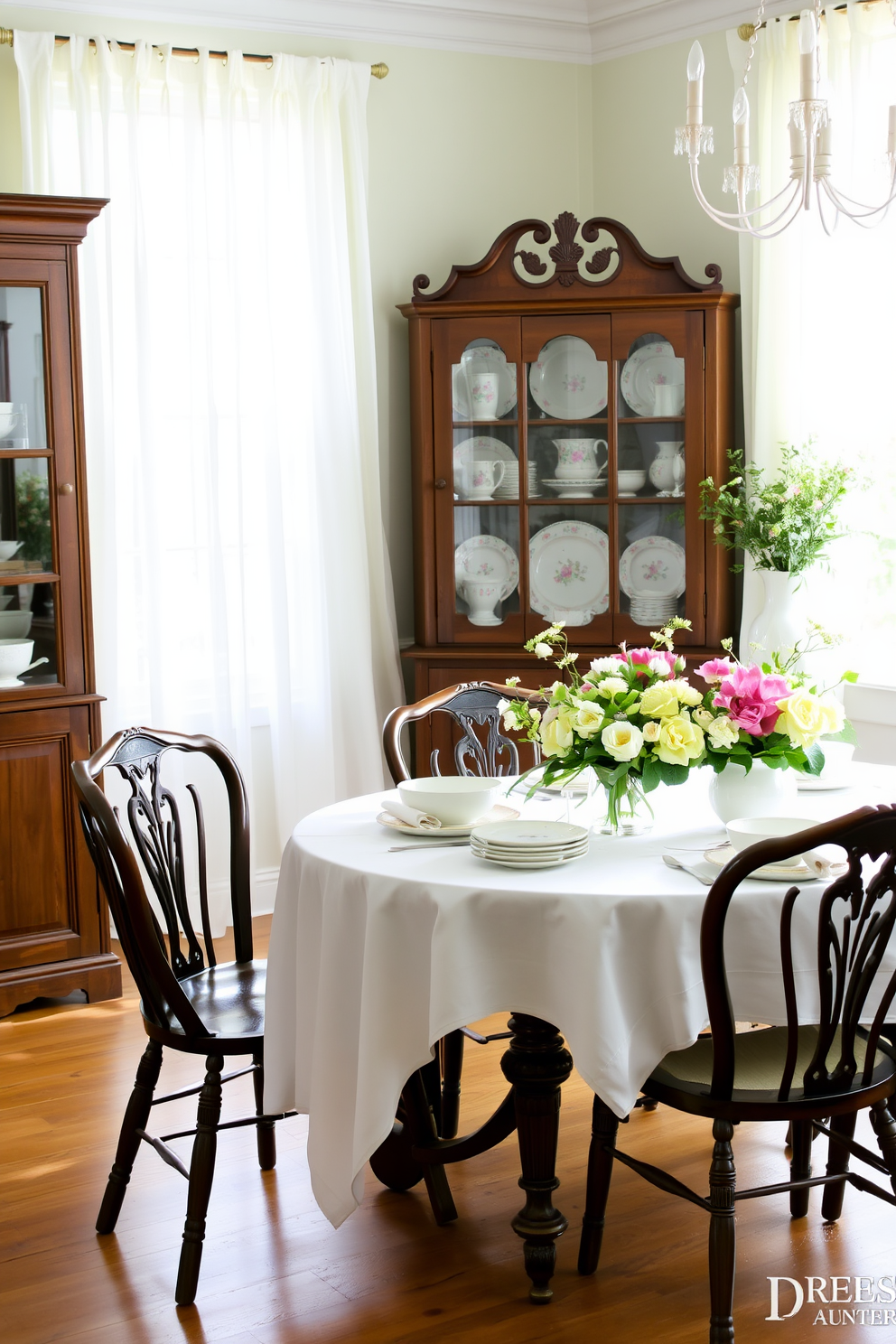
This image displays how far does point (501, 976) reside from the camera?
210 centimetres

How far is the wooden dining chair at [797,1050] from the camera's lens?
75.1 inches

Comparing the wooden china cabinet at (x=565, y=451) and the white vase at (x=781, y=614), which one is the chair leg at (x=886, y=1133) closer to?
the white vase at (x=781, y=614)

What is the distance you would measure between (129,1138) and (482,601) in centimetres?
236

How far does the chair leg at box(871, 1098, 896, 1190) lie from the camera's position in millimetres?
2176

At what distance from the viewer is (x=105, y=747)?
8.56ft

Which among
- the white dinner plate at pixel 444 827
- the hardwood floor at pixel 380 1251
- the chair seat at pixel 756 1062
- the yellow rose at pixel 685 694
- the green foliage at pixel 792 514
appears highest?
the green foliage at pixel 792 514

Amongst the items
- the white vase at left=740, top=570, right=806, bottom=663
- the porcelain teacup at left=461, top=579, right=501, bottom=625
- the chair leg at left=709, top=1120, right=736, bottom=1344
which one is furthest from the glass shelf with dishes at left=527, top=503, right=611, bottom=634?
the chair leg at left=709, top=1120, right=736, bottom=1344

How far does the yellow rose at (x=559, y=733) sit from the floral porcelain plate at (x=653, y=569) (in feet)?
6.91

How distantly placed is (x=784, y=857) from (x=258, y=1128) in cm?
141

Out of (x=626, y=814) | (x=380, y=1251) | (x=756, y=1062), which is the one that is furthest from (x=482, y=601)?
(x=756, y=1062)

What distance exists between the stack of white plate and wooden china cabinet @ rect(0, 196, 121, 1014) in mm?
1719

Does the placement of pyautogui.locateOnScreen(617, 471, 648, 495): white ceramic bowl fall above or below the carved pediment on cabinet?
below

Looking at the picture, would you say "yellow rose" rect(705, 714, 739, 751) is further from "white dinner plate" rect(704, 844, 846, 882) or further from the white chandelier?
A: the white chandelier

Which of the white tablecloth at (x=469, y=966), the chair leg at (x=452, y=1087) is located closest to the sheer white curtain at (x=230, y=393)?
the chair leg at (x=452, y=1087)
